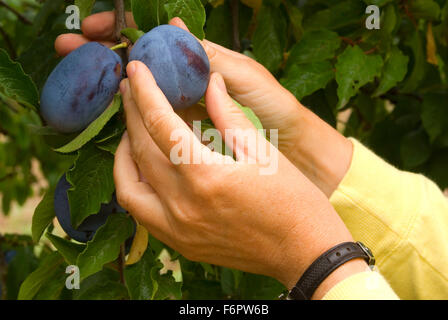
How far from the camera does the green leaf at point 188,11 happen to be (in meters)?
0.79

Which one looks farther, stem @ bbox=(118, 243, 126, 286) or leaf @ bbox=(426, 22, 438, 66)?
leaf @ bbox=(426, 22, 438, 66)

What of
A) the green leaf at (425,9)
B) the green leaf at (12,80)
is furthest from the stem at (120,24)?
the green leaf at (425,9)

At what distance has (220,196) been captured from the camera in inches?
28.7

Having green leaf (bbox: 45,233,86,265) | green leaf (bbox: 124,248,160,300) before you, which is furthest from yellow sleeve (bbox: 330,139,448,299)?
green leaf (bbox: 45,233,86,265)

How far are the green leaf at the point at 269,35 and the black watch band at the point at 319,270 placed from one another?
0.47m

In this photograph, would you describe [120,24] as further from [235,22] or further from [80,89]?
[235,22]

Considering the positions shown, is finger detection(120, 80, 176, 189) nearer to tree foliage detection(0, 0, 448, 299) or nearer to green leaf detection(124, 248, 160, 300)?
tree foliage detection(0, 0, 448, 299)

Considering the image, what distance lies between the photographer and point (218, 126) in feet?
2.55

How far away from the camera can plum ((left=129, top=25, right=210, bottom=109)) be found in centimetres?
73

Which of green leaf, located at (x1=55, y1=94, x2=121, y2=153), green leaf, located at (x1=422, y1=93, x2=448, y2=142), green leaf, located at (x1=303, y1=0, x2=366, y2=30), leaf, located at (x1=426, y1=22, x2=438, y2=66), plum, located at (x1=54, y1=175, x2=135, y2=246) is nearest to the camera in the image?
green leaf, located at (x1=55, y1=94, x2=121, y2=153)

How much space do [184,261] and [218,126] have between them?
51cm

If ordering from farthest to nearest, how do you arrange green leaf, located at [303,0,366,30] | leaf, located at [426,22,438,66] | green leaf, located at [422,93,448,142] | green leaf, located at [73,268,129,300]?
green leaf, located at [422,93,448,142] → leaf, located at [426,22,438,66] → green leaf, located at [303,0,366,30] → green leaf, located at [73,268,129,300]

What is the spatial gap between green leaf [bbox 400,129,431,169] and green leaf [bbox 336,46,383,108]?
1.56 feet

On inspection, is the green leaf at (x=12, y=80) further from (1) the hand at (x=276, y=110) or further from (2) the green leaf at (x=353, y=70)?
(2) the green leaf at (x=353, y=70)
